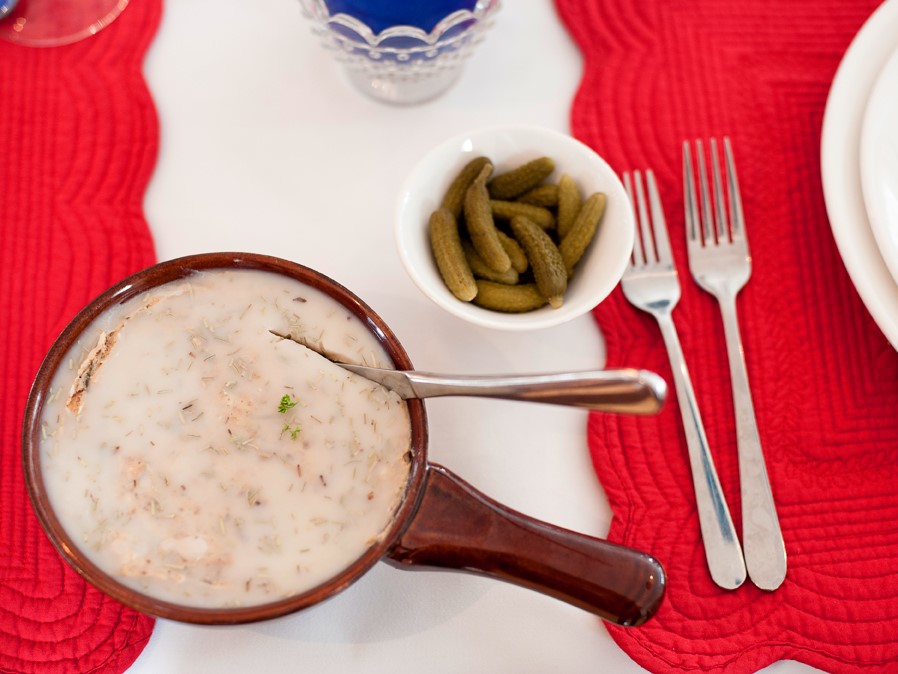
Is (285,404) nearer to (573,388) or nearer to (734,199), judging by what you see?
(573,388)

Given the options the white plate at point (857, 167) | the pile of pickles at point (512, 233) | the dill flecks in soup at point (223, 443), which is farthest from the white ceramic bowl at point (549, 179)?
Result: the white plate at point (857, 167)

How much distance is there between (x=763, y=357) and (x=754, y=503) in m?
0.18

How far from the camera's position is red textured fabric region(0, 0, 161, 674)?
2.67 ft

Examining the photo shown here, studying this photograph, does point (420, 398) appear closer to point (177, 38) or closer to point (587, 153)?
point (587, 153)

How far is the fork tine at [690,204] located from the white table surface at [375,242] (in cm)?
17

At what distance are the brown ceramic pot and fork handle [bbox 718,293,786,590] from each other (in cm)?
17

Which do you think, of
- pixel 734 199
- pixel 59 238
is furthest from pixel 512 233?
pixel 59 238

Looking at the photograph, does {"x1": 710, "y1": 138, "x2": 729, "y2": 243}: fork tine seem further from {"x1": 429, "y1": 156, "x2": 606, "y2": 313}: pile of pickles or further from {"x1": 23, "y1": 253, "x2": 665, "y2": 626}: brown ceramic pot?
{"x1": 23, "y1": 253, "x2": 665, "y2": 626}: brown ceramic pot

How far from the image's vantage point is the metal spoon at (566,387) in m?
0.62

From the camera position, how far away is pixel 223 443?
2.51 feet

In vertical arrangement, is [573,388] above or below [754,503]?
above

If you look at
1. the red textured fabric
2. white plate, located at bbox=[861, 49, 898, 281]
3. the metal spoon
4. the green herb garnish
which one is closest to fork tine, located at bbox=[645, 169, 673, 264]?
white plate, located at bbox=[861, 49, 898, 281]

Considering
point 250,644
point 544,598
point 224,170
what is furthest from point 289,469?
point 224,170

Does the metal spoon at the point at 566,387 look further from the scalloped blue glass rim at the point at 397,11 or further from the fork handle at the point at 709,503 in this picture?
the scalloped blue glass rim at the point at 397,11
